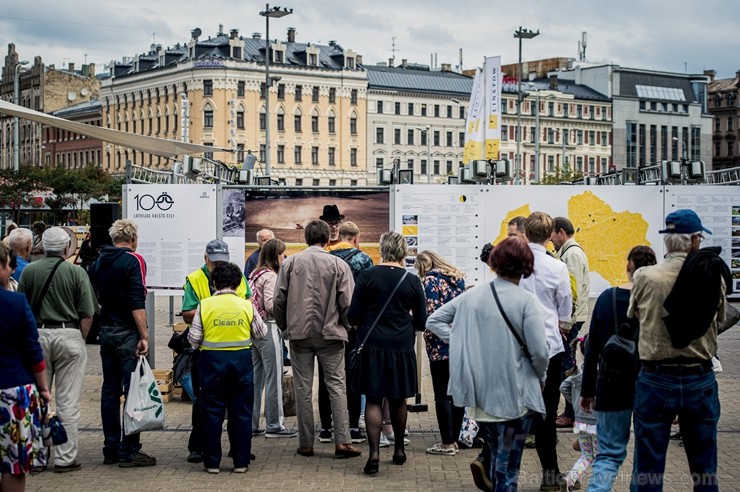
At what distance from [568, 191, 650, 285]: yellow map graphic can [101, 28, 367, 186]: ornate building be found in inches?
3739

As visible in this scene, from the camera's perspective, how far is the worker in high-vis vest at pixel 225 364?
9383 millimetres

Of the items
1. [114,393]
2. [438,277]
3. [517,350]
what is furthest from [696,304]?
[114,393]

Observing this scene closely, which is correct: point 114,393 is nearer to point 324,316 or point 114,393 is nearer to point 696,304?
point 324,316

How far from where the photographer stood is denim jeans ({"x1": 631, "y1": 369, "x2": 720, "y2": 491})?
22.7 feet

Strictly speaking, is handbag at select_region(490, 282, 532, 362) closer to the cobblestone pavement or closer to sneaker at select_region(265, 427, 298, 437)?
the cobblestone pavement

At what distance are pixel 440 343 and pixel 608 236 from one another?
22.3 feet

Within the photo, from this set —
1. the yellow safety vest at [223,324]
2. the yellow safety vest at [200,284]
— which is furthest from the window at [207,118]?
the yellow safety vest at [223,324]

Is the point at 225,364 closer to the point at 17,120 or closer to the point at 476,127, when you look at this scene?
the point at 476,127

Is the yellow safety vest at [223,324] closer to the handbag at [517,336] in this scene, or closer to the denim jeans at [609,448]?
the handbag at [517,336]

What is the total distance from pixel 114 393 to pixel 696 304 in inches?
194

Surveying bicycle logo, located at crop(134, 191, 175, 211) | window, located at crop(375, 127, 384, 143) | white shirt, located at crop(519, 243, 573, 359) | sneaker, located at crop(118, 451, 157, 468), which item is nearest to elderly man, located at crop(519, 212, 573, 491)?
white shirt, located at crop(519, 243, 573, 359)

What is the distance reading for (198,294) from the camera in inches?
406

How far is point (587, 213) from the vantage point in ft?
53.3

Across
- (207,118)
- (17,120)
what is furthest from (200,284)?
(207,118)
